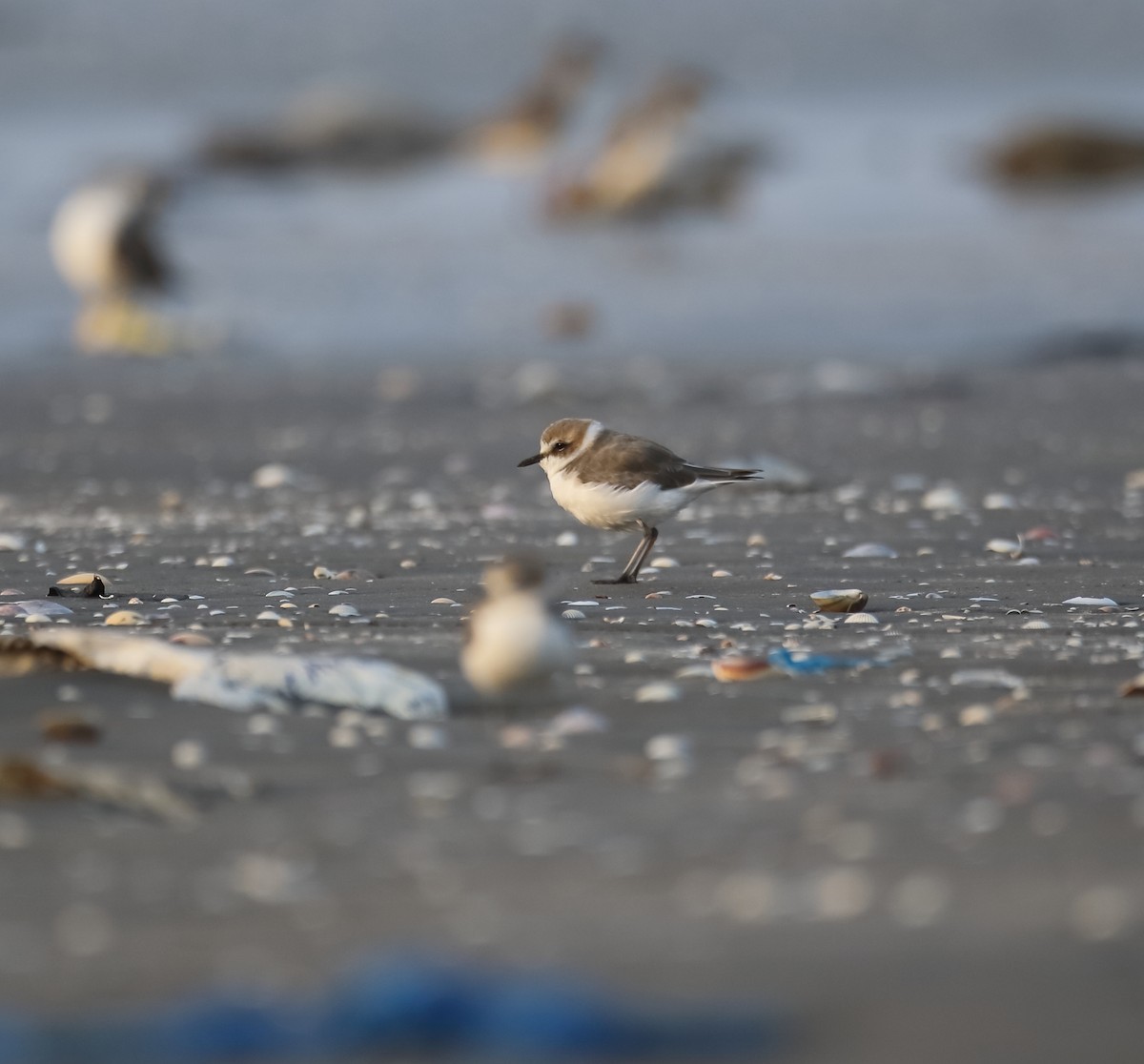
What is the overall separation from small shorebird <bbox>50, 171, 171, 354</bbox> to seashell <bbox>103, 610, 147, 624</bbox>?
28.8 ft

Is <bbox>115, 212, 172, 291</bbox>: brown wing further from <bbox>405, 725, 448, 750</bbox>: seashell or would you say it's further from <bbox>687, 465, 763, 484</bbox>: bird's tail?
<bbox>405, 725, 448, 750</bbox>: seashell

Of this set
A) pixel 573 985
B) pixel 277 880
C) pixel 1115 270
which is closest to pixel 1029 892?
pixel 573 985

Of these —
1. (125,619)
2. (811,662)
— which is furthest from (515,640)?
(125,619)

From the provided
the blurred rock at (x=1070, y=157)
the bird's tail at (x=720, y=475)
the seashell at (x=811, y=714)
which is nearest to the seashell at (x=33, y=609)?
the bird's tail at (x=720, y=475)

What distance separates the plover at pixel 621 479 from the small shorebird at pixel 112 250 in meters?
8.10

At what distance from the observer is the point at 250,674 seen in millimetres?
4008

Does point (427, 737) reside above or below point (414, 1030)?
above

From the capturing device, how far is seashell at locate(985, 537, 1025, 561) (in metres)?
6.07

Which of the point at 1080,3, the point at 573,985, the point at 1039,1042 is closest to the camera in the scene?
the point at 1039,1042

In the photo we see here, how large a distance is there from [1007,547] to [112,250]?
9.69 metres

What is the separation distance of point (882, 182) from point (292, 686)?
21725mm

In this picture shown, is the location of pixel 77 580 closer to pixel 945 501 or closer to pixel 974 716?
pixel 974 716

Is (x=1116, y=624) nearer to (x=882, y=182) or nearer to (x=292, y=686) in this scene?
(x=292, y=686)

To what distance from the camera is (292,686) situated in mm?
3969
